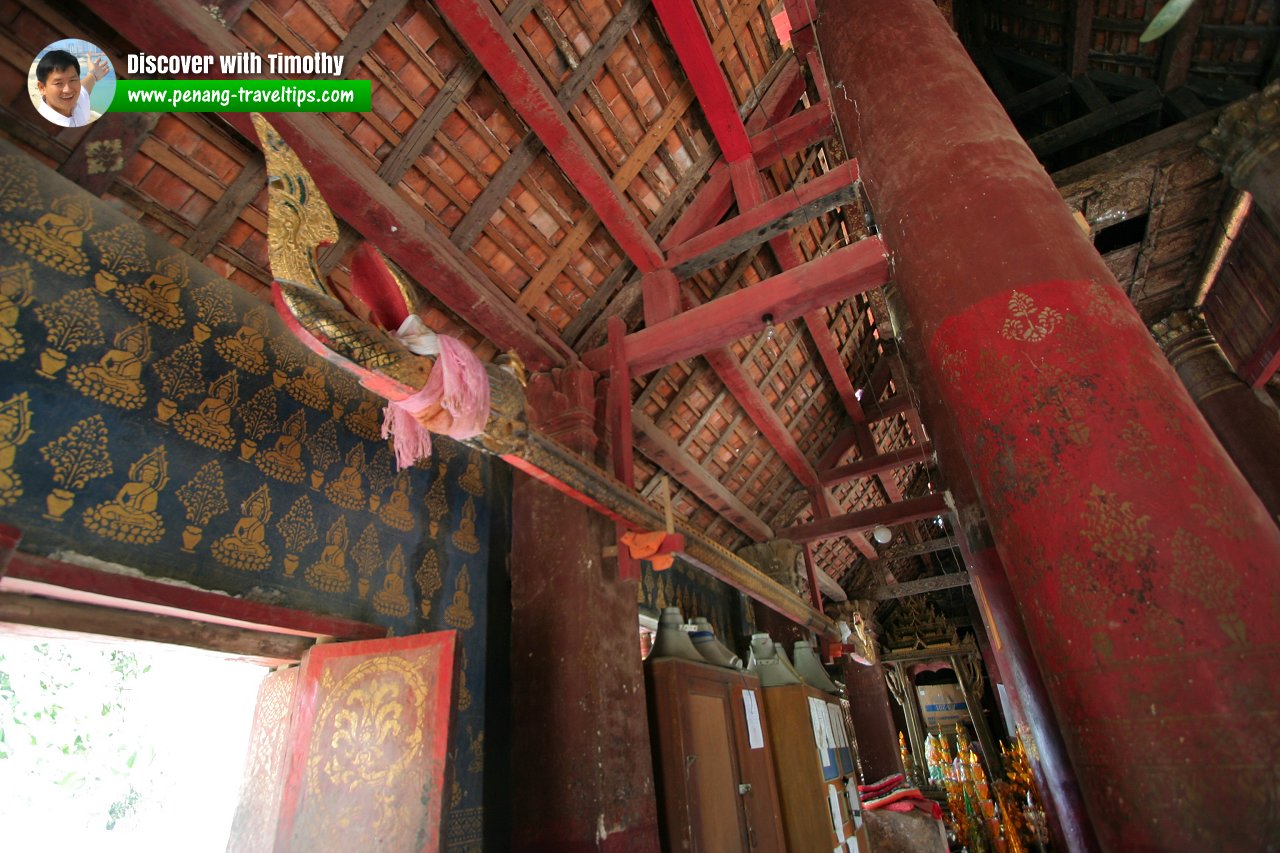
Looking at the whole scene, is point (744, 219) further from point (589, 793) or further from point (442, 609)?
point (589, 793)

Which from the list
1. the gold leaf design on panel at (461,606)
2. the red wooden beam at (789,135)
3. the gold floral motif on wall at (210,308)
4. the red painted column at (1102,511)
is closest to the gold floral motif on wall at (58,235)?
the gold floral motif on wall at (210,308)

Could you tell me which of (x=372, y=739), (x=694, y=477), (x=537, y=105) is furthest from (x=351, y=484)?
(x=694, y=477)

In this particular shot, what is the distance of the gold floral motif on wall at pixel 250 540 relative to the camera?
2529 millimetres

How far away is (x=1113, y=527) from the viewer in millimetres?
1343

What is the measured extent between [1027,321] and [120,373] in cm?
327

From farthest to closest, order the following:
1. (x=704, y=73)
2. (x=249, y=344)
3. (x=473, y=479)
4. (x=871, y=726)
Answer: (x=871, y=726)
(x=704, y=73)
(x=473, y=479)
(x=249, y=344)

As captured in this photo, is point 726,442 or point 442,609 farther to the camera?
point 726,442

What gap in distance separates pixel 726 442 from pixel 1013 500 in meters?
5.26

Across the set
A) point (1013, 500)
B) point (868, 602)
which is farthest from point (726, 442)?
point (868, 602)

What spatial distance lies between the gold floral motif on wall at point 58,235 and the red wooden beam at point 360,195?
2.31ft

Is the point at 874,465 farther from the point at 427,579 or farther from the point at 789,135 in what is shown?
the point at 427,579

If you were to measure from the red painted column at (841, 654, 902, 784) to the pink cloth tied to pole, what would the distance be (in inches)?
409

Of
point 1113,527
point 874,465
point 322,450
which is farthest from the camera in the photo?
point 874,465

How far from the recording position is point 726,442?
22.3 ft
